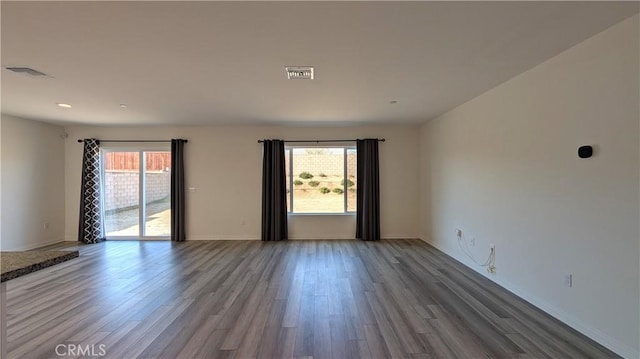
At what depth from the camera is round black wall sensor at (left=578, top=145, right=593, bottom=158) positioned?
2.35 metres

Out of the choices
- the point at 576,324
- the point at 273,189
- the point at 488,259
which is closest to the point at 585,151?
the point at 576,324

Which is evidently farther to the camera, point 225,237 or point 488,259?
point 225,237

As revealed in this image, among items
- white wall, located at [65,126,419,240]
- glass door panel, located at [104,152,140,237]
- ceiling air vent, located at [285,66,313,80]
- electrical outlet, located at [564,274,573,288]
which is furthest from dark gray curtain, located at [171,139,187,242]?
electrical outlet, located at [564,274,573,288]

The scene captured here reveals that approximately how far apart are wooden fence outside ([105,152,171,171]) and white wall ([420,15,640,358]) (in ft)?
19.2

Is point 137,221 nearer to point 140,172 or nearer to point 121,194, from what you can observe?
point 121,194

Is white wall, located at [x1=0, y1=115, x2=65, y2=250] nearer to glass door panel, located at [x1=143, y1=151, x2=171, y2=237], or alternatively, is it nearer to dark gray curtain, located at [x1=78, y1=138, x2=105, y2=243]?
dark gray curtain, located at [x1=78, y1=138, x2=105, y2=243]

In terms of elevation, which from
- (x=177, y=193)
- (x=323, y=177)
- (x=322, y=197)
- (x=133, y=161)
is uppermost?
(x=133, y=161)

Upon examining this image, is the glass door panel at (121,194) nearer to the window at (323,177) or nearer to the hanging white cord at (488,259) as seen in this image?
the window at (323,177)

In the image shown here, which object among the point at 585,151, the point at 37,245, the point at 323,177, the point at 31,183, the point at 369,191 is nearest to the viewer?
the point at 585,151

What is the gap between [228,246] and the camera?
18.5 feet

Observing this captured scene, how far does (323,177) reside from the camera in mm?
6371

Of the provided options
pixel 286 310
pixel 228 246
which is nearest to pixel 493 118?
pixel 286 310

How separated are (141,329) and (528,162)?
158 inches

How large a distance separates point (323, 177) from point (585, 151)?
177 inches
